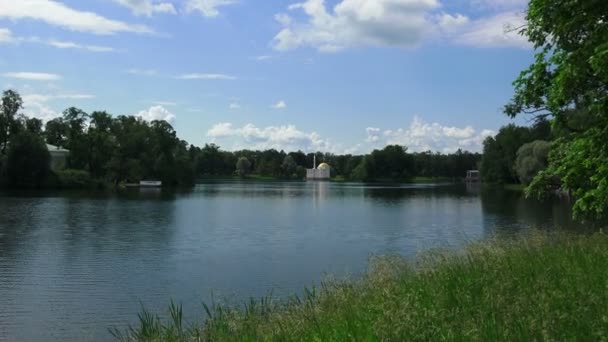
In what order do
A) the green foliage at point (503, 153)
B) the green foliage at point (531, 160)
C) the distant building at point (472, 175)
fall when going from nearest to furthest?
the green foliage at point (531, 160), the green foliage at point (503, 153), the distant building at point (472, 175)

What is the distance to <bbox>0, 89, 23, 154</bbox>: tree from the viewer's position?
88.4 m

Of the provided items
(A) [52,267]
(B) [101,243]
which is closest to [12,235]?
(B) [101,243]

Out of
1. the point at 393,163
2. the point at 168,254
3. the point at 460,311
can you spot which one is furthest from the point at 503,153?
the point at 460,311

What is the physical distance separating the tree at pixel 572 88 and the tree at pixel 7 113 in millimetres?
92648

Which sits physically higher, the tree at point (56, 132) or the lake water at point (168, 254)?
the tree at point (56, 132)

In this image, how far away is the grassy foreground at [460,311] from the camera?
4816 millimetres

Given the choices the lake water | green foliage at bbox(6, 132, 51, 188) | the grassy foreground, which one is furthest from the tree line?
the grassy foreground

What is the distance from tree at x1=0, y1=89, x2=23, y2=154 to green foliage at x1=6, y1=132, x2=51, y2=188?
416 centimetres

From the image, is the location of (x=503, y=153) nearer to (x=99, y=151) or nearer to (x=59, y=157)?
(x=99, y=151)

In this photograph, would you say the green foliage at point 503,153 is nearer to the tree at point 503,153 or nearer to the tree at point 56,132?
the tree at point 503,153

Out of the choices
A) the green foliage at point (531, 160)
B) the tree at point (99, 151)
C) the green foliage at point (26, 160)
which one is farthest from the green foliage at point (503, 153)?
the green foliage at point (26, 160)

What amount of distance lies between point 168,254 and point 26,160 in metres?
68.9

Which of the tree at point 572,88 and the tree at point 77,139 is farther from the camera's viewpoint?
the tree at point 77,139

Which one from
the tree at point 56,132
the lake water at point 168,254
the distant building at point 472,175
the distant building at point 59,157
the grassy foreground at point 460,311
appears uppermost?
the tree at point 56,132
